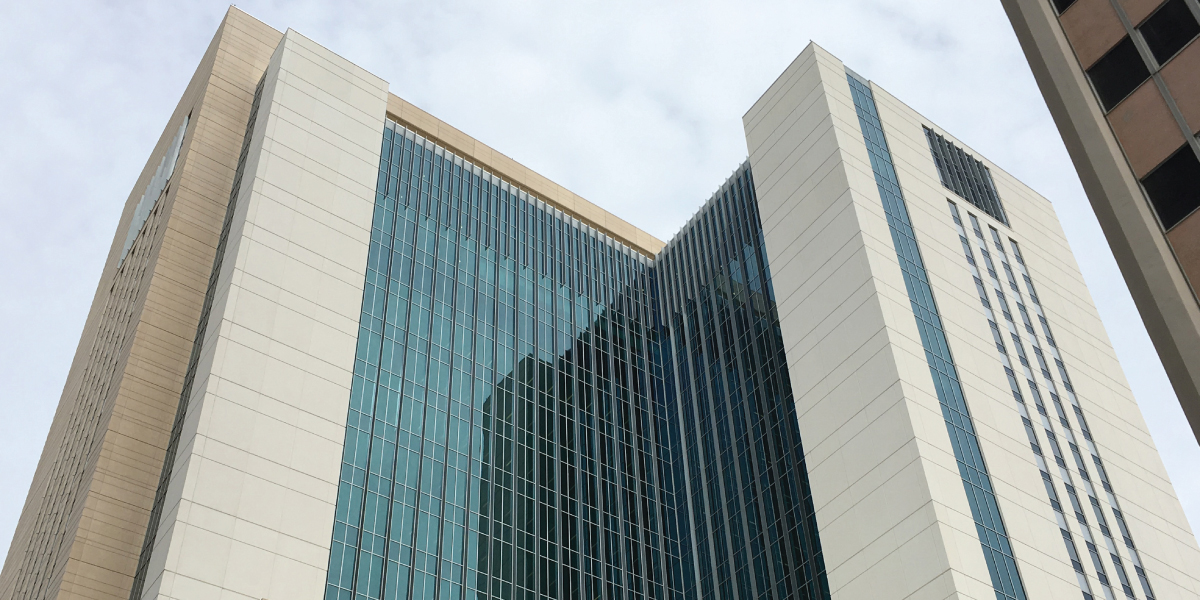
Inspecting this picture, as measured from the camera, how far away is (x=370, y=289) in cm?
6969

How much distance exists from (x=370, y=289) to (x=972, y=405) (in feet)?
123

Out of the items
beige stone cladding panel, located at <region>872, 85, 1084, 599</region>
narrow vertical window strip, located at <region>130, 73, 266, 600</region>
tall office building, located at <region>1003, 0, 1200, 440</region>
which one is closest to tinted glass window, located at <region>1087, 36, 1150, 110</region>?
tall office building, located at <region>1003, 0, 1200, 440</region>

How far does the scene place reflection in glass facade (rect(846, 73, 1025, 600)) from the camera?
55062 mm

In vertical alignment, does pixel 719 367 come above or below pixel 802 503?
above

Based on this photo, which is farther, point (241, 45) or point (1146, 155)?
point (241, 45)


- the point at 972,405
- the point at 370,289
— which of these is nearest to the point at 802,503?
the point at 972,405

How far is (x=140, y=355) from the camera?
63000mm

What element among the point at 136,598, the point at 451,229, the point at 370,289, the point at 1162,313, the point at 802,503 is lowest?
the point at 1162,313

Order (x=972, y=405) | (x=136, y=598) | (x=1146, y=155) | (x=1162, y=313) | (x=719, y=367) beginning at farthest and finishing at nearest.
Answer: (x=719, y=367) < (x=972, y=405) < (x=136, y=598) < (x=1146, y=155) < (x=1162, y=313)

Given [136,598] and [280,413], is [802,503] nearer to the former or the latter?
[280,413]

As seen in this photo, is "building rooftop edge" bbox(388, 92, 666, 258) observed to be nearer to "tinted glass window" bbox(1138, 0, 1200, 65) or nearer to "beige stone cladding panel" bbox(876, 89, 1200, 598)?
"beige stone cladding panel" bbox(876, 89, 1200, 598)

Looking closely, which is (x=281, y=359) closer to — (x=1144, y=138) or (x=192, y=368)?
(x=192, y=368)

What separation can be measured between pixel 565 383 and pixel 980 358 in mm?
28863

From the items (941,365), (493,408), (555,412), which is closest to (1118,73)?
(941,365)
